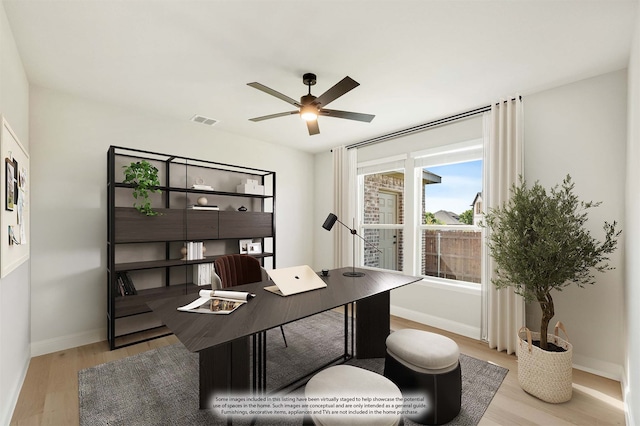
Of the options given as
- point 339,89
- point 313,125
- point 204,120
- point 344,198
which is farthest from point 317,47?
point 344,198

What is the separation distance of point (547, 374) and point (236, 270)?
264 centimetres

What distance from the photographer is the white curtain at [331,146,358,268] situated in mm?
4479

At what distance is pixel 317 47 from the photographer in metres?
2.11

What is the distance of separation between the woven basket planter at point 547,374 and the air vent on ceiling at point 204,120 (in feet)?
12.7

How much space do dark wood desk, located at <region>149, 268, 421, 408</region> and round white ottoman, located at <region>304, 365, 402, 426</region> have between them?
0.35 meters

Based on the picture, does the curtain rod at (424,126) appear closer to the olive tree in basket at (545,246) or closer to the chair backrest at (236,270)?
the olive tree in basket at (545,246)

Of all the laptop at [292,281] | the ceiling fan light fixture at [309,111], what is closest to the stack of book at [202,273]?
the laptop at [292,281]

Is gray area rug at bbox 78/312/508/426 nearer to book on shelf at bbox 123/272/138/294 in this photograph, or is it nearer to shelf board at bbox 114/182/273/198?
book on shelf at bbox 123/272/138/294

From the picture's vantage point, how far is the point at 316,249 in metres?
5.17

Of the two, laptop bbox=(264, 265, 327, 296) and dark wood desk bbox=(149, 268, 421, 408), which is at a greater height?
laptop bbox=(264, 265, 327, 296)

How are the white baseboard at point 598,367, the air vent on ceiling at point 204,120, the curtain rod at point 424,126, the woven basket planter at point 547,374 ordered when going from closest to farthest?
the woven basket planter at point 547,374, the white baseboard at point 598,367, the curtain rod at point 424,126, the air vent on ceiling at point 204,120

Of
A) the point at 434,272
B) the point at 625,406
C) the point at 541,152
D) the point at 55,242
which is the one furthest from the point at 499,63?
the point at 55,242

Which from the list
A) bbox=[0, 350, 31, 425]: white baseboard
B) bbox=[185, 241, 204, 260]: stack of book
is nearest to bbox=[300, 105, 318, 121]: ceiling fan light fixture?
bbox=[185, 241, 204, 260]: stack of book

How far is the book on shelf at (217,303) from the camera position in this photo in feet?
5.27
